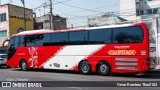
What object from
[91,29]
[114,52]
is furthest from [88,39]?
[114,52]

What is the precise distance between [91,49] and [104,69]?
64.7 inches

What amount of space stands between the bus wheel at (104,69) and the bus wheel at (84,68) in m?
0.88

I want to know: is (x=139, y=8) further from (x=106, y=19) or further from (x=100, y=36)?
(x=100, y=36)

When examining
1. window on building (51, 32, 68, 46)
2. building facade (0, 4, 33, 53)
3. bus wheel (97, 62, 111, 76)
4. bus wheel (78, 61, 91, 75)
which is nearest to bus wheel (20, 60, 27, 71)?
window on building (51, 32, 68, 46)

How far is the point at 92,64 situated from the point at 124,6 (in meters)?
48.2

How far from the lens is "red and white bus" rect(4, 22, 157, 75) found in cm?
1769

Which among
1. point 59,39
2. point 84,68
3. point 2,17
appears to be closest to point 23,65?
point 59,39

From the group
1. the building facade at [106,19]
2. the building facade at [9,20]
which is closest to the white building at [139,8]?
the building facade at [106,19]

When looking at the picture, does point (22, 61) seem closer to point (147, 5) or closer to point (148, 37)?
point (148, 37)

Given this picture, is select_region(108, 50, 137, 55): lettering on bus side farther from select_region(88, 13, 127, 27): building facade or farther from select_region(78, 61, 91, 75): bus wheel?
select_region(88, 13, 127, 27): building facade

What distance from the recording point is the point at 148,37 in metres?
17.3

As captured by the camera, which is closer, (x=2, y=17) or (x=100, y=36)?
(x=100, y=36)

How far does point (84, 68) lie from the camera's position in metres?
20.5

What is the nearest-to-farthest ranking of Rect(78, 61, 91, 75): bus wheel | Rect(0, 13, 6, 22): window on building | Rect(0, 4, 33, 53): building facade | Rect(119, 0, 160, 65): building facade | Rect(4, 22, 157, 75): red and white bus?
Rect(4, 22, 157, 75): red and white bus → Rect(78, 61, 91, 75): bus wheel → Rect(0, 4, 33, 53): building facade → Rect(0, 13, 6, 22): window on building → Rect(119, 0, 160, 65): building facade
